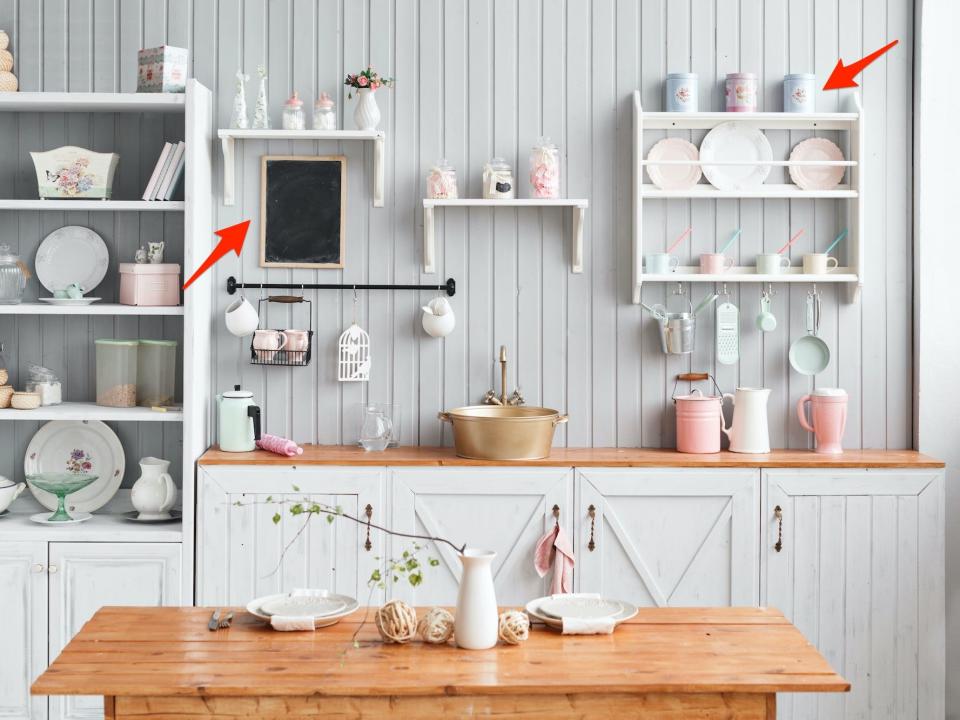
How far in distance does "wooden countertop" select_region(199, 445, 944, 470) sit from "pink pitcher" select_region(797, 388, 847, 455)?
0.20 ft

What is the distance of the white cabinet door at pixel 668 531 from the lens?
3.43m

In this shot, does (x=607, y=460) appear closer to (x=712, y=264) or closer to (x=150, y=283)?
(x=712, y=264)

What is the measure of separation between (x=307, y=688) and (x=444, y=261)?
2.12 metres

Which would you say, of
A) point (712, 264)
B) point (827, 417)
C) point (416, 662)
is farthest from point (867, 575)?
point (416, 662)

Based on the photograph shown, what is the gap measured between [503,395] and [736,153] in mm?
1219

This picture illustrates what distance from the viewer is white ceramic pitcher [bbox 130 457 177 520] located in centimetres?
357

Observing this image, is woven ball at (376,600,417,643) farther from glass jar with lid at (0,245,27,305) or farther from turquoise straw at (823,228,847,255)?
turquoise straw at (823,228,847,255)

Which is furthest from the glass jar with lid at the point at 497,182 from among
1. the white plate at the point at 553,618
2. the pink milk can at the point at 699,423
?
the white plate at the point at 553,618

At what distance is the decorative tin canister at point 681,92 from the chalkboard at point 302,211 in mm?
1192

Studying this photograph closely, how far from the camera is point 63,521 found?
3535mm

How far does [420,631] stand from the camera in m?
2.14

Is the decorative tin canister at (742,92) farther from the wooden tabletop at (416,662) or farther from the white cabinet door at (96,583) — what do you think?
the white cabinet door at (96,583)

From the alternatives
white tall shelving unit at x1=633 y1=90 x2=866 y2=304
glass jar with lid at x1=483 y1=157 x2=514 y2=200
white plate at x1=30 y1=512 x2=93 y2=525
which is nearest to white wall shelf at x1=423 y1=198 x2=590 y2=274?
glass jar with lid at x1=483 y1=157 x2=514 y2=200

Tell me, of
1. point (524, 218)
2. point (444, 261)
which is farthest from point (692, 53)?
point (444, 261)
